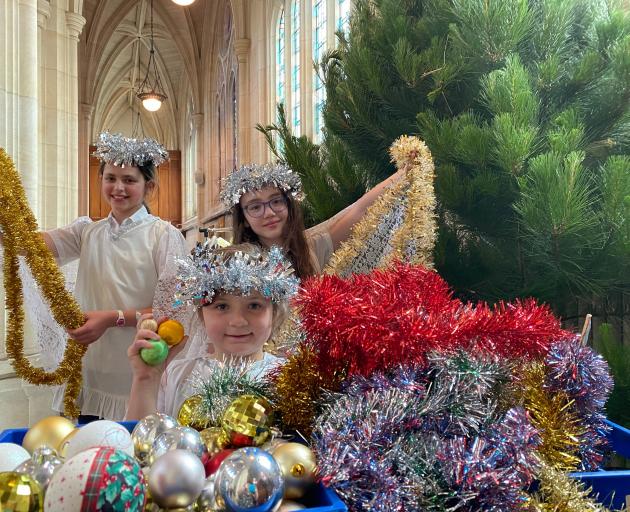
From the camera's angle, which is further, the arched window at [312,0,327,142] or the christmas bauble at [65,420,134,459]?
the arched window at [312,0,327,142]

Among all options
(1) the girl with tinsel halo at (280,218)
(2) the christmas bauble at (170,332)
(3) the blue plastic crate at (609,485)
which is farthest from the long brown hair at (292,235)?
(3) the blue plastic crate at (609,485)

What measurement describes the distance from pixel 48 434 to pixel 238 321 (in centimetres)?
52

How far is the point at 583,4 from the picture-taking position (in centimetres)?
165

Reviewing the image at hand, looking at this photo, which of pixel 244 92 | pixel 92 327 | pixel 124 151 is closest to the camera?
pixel 92 327

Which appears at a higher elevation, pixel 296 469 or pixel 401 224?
pixel 401 224

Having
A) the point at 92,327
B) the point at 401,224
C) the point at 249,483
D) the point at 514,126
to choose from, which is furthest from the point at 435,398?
the point at 92,327

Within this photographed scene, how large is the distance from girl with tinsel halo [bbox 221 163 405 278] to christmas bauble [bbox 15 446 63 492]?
48.5 inches

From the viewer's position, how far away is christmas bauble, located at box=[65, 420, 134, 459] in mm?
630

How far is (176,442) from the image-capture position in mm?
642

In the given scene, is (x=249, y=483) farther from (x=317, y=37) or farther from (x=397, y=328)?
(x=317, y=37)

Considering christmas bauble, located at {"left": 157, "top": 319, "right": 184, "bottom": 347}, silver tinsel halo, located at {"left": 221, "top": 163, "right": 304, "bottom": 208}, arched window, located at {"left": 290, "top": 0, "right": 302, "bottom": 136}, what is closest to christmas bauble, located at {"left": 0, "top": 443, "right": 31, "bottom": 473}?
christmas bauble, located at {"left": 157, "top": 319, "right": 184, "bottom": 347}

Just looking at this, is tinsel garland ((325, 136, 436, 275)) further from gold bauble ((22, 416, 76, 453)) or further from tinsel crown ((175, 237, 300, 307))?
gold bauble ((22, 416, 76, 453))

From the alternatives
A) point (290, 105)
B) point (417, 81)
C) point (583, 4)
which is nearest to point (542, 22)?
point (583, 4)

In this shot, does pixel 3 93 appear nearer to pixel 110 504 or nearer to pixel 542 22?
pixel 542 22
